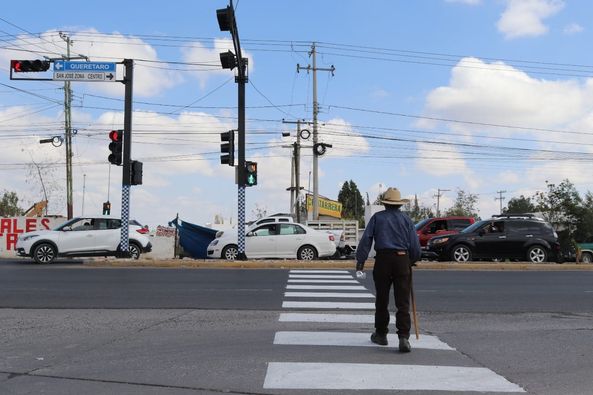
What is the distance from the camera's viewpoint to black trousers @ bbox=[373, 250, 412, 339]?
6.95 metres

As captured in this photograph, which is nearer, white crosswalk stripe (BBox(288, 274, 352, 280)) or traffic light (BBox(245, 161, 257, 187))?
white crosswalk stripe (BBox(288, 274, 352, 280))

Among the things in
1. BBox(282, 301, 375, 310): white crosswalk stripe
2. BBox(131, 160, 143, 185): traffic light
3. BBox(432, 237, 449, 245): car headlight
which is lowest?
BBox(282, 301, 375, 310): white crosswalk stripe

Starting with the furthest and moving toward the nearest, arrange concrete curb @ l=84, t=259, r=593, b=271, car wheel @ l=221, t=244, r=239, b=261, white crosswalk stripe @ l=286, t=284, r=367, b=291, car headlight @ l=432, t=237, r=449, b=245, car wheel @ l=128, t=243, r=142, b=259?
car wheel @ l=221, t=244, r=239, b=261 → car headlight @ l=432, t=237, r=449, b=245 → car wheel @ l=128, t=243, r=142, b=259 → concrete curb @ l=84, t=259, r=593, b=271 → white crosswalk stripe @ l=286, t=284, r=367, b=291

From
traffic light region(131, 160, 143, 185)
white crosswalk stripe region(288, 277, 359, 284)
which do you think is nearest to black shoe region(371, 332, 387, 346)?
white crosswalk stripe region(288, 277, 359, 284)

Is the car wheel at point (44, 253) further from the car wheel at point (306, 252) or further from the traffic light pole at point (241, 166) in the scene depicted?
the car wheel at point (306, 252)

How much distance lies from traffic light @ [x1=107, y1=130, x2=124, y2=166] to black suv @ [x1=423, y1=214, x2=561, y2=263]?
11.9 metres

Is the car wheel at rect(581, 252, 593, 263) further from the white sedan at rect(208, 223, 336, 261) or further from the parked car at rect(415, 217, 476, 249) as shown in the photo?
the white sedan at rect(208, 223, 336, 261)

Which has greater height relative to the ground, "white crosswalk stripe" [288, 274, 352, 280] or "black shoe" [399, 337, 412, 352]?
"white crosswalk stripe" [288, 274, 352, 280]

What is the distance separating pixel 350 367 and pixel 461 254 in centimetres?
1689

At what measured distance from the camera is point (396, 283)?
7.09 meters

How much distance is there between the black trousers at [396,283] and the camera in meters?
6.95

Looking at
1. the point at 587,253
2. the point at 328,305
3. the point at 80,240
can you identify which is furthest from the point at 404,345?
the point at 587,253

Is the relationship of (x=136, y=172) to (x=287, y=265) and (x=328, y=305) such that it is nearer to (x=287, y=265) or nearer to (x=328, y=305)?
(x=287, y=265)

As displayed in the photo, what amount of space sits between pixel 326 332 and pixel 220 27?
11500 mm
